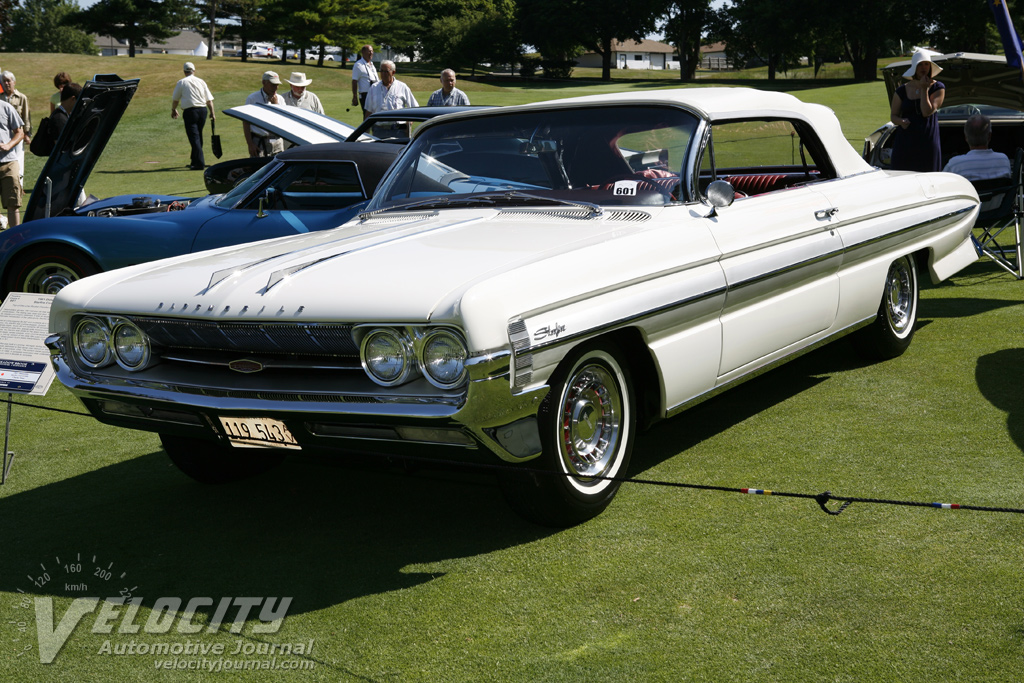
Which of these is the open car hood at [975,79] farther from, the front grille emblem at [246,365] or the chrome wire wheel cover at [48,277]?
the front grille emblem at [246,365]

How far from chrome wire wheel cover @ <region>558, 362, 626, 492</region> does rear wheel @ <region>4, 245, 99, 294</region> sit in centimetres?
528

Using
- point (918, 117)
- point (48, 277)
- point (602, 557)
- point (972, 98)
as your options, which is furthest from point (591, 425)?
point (972, 98)

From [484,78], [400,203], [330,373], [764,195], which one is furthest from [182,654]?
[484,78]

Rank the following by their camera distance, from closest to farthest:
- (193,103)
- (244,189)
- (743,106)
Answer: (743,106) < (244,189) < (193,103)

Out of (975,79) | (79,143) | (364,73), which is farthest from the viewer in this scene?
(364,73)

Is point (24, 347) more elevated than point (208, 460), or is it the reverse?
point (24, 347)

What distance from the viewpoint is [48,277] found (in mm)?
7969

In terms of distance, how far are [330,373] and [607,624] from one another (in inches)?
50.5

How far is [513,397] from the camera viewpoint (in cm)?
342

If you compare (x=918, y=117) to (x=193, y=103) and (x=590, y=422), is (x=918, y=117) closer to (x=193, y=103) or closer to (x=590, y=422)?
(x=590, y=422)

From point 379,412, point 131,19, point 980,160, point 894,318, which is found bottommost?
point 894,318

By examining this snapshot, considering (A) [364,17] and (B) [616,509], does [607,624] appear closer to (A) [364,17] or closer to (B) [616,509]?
(B) [616,509]

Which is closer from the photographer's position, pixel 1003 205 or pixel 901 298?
pixel 901 298
